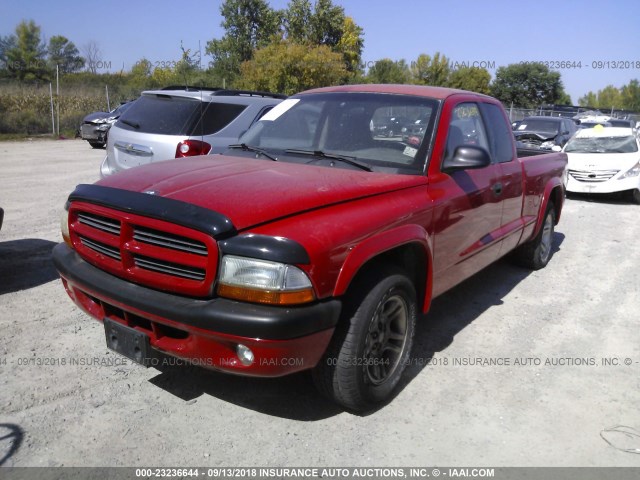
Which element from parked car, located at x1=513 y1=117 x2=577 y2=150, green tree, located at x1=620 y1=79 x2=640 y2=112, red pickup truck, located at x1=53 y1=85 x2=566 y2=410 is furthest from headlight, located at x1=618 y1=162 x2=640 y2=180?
green tree, located at x1=620 y1=79 x2=640 y2=112

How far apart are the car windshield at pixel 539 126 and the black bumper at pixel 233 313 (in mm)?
15086

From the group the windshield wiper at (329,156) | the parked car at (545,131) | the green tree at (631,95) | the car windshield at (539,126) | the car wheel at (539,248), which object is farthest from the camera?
the green tree at (631,95)

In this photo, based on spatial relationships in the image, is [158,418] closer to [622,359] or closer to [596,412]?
[596,412]

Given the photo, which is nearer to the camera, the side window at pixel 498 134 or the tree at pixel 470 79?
the side window at pixel 498 134

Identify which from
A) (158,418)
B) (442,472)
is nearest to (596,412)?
(442,472)

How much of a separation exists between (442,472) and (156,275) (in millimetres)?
1728

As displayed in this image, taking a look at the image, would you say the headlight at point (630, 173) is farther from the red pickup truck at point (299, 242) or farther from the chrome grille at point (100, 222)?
the chrome grille at point (100, 222)

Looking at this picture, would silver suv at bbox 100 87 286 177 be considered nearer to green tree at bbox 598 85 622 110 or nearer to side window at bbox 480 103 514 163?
side window at bbox 480 103 514 163

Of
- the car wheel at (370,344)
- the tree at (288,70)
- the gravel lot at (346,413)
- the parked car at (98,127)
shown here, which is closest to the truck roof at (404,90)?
the car wheel at (370,344)

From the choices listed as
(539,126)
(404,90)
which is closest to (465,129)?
(404,90)

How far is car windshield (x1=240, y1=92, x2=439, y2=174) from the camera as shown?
3.65 meters

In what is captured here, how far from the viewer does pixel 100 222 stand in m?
A: 3.05

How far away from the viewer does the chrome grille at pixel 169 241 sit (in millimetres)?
2613

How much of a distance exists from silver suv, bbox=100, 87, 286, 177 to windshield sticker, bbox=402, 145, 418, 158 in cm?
347
